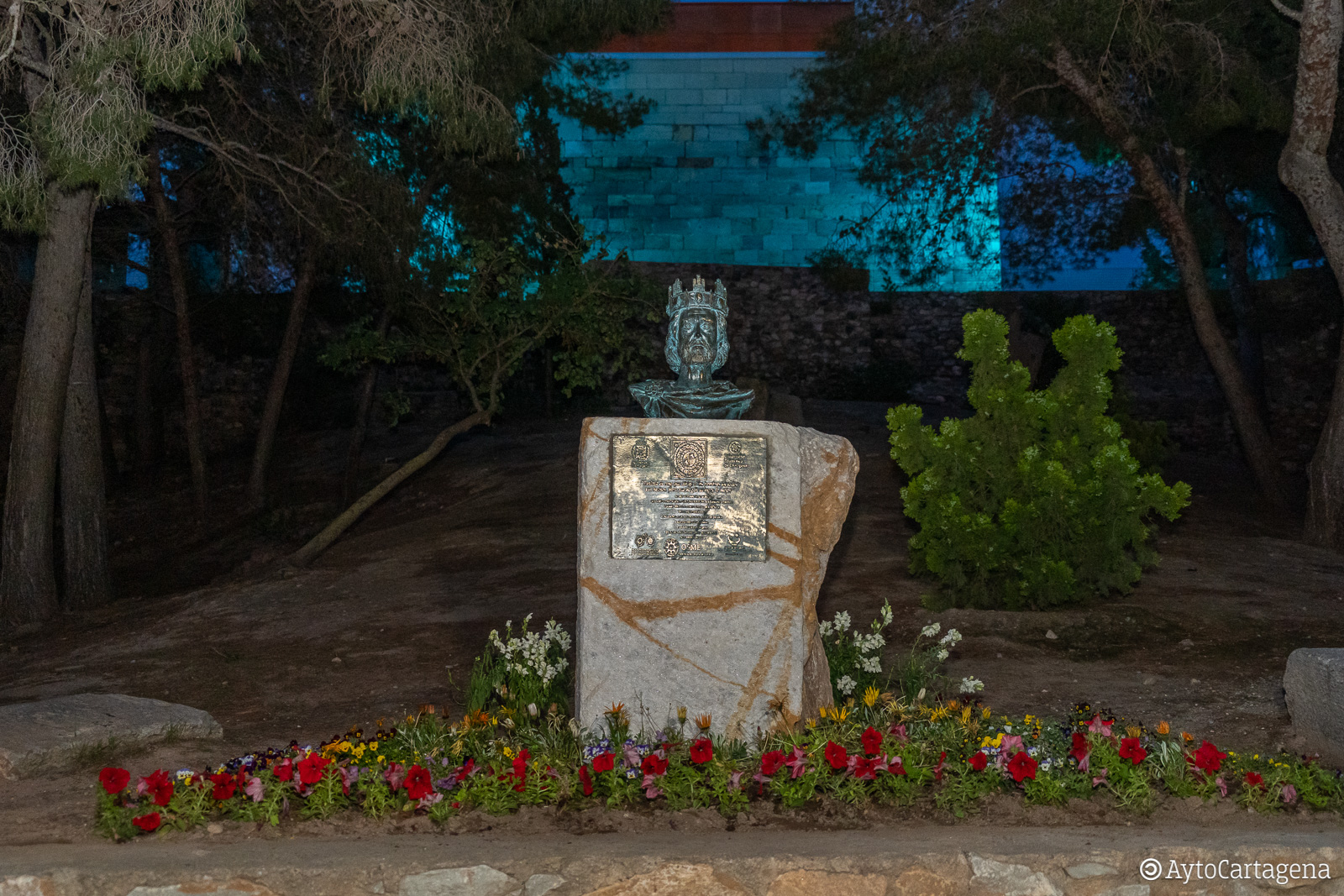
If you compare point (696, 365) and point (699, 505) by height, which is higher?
point (696, 365)

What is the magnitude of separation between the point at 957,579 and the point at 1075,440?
1123 mm

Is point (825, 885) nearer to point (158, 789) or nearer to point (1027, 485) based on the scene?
point (158, 789)

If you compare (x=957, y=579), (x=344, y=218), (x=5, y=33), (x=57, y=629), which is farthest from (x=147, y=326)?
(x=957, y=579)

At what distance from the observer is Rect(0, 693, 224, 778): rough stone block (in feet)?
13.5

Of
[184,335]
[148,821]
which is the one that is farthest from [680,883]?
[184,335]

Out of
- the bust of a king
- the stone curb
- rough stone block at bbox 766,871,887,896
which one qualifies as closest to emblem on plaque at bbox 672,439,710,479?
the bust of a king

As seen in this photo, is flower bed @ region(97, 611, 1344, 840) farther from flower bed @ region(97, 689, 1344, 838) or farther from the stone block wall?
the stone block wall

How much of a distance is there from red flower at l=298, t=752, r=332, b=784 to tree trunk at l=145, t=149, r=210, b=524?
29.4ft

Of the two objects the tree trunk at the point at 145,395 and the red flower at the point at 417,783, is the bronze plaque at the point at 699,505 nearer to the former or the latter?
the red flower at the point at 417,783

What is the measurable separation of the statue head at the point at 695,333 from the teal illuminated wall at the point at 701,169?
Result: 13224 mm

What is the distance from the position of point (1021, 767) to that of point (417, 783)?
76.8 inches

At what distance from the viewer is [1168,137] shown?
10250 mm

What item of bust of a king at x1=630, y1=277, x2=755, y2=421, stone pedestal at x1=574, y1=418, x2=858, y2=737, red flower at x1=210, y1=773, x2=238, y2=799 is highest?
bust of a king at x1=630, y1=277, x2=755, y2=421

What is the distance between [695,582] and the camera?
160 inches
